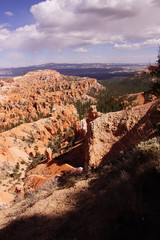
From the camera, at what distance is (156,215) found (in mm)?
2373

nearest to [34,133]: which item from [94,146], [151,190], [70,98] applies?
[94,146]

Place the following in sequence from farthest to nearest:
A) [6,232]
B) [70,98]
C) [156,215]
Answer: [70,98], [6,232], [156,215]

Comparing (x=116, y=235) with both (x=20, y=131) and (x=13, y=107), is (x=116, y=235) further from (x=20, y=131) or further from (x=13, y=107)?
(x=13, y=107)

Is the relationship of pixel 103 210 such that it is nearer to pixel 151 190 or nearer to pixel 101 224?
pixel 101 224

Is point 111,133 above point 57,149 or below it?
above

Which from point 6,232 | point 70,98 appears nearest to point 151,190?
point 6,232

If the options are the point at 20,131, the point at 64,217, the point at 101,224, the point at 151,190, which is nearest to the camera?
the point at 101,224

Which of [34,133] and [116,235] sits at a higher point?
[116,235]

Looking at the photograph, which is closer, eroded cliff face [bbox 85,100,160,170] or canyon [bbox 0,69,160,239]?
canyon [bbox 0,69,160,239]

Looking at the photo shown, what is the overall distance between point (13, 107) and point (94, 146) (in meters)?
62.2

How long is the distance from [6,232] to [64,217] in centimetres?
175

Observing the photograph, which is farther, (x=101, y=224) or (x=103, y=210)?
(x=103, y=210)

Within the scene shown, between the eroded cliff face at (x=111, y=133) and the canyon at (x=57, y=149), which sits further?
the eroded cliff face at (x=111, y=133)

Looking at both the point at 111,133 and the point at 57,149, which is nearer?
the point at 111,133
